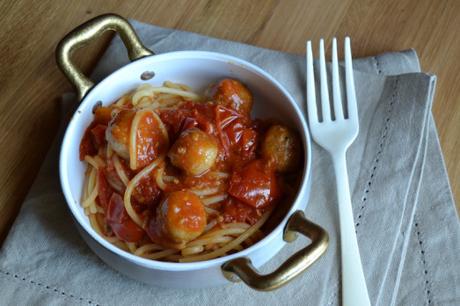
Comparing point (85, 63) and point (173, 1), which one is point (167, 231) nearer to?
point (85, 63)

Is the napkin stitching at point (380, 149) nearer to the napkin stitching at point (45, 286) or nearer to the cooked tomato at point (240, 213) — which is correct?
the cooked tomato at point (240, 213)

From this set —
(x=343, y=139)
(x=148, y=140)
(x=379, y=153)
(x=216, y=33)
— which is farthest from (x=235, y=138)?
(x=216, y=33)

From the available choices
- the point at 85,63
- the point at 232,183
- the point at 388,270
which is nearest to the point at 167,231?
the point at 232,183

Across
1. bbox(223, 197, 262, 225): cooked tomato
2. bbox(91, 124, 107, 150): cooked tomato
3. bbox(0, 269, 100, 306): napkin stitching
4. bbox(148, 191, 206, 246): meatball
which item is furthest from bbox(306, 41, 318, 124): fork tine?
bbox(0, 269, 100, 306): napkin stitching

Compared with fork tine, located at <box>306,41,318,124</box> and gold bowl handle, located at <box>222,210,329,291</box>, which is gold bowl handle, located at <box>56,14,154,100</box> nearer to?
fork tine, located at <box>306,41,318,124</box>

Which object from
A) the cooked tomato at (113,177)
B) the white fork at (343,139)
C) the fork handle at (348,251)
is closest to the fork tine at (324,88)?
the white fork at (343,139)

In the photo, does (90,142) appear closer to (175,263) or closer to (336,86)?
(175,263)
